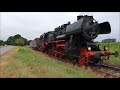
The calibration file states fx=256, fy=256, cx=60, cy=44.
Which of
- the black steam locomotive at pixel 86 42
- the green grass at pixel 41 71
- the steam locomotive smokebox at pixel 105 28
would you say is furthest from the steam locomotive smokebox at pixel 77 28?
the green grass at pixel 41 71

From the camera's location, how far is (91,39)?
59.3ft

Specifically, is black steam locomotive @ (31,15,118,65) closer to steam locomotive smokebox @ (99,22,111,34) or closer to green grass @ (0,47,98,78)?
steam locomotive smokebox @ (99,22,111,34)

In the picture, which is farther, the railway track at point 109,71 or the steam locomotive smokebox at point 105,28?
the steam locomotive smokebox at point 105,28

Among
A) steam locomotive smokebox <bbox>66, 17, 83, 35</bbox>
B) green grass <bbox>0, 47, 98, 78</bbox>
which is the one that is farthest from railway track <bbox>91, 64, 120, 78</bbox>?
steam locomotive smokebox <bbox>66, 17, 83, 35</bbox>

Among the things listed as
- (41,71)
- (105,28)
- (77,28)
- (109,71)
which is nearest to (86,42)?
(77,28)

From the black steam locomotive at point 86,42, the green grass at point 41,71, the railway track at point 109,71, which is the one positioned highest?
the black steam locomotive at point 86,42

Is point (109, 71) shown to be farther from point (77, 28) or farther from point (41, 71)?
point (41, 71)

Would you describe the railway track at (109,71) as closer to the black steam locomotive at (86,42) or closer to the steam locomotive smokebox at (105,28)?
the black steam locomotive at (86,42)

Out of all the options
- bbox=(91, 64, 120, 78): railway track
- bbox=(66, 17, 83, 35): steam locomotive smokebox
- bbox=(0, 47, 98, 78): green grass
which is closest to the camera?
bbox=(0, 47, 98, 78): green grass

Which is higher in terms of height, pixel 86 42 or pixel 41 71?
pixel 86 42

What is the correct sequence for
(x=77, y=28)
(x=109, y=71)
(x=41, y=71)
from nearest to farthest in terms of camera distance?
(x=41, y=71) < (x=109, y=71) < (x=77, y=28)

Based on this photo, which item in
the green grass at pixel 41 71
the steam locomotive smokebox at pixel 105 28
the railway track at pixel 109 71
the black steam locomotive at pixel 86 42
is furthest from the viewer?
the steam locomotive smokebox at pixel 105 28
